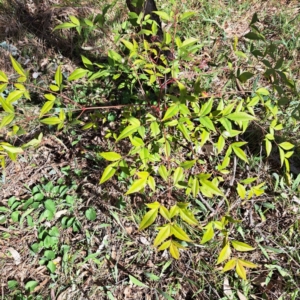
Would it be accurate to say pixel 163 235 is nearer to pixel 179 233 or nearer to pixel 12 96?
pixel 179 233

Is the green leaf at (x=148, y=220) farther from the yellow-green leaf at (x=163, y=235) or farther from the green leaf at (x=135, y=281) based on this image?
the green leaf at (x=135, y=281)

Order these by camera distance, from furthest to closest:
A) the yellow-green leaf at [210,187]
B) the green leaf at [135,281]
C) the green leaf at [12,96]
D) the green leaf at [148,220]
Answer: the green leaf at [135,281], the green leaf at [12,96], the yellow-green leaf at [210,187], the green leaf at [148,220]

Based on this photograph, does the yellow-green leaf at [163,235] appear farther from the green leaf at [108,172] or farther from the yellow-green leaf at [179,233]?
the green leaf at [108,172]

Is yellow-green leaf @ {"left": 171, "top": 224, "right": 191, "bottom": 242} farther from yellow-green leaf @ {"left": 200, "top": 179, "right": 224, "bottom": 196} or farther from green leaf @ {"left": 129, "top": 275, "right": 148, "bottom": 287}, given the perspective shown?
green leaf @ {"left": 129, "top": 275, "right": 148, "bottom": 287}

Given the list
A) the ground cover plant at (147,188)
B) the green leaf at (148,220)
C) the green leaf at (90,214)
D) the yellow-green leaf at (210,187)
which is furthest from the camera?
the green leaf at (90,214)

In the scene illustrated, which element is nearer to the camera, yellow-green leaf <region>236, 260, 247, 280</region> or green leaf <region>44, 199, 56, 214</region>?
yellow-green leaf <region>236, 260, 247, 280</region>

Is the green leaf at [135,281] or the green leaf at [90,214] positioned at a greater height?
the green leaf at [90,214]

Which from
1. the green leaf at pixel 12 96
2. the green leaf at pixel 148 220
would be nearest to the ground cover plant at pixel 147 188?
the green leaf at pixel 12 96

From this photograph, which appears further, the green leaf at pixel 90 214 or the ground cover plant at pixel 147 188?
the green leaf at pixel 90 214


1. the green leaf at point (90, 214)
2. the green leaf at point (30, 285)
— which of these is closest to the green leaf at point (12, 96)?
the green leaf at point (90, 214)

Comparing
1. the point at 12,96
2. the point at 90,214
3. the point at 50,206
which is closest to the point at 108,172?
the point at 12,96

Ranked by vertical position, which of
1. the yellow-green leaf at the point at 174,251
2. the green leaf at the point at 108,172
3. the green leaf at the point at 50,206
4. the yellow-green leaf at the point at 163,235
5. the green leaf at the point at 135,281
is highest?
the green leaf at the point at 108,172

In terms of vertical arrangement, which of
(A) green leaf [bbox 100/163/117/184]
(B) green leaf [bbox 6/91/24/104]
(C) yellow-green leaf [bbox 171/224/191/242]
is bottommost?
(C) yellow-green leaf [bbox 171/224/191/242]

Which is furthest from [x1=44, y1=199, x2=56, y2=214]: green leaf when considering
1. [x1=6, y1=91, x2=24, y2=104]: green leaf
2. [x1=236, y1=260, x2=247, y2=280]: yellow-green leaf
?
[x1=236, y1=260, x2=247, y2=280]: yellow-green leaf
